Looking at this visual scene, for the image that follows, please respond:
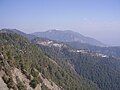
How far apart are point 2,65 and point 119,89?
158 metres

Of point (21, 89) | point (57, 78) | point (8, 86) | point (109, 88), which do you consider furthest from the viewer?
point (109, 88)

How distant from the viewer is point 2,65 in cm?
4981

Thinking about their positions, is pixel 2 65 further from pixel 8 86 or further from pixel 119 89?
pixel 119 89

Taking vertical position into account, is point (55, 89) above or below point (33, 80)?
below

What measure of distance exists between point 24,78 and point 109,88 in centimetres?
14247

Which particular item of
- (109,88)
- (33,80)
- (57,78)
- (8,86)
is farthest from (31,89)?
(109,88)

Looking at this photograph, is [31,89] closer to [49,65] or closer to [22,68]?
[22,68]

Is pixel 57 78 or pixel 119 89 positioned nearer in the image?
pixel 57 78

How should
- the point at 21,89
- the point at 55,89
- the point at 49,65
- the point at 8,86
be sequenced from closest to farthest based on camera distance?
the point at 8,86 < the point at 21,89 < the point at 55,89 < the point at 49,65

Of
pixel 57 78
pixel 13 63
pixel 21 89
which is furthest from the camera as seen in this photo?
pixel 57 78

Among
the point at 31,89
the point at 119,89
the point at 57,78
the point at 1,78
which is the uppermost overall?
the point at 1,78

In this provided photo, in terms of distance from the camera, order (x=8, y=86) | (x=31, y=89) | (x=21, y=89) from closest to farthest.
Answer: (x=8, y=86)
(x=21, y=89)
(x=31, y=89)

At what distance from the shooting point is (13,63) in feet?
194

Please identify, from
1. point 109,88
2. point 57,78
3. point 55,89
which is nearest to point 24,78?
point 55,89
